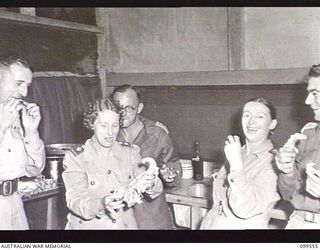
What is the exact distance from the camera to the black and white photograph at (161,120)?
1154 mm

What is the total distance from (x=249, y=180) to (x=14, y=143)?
629mm

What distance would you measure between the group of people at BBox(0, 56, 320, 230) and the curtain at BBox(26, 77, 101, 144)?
0.39 metres

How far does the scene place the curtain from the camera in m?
1.66

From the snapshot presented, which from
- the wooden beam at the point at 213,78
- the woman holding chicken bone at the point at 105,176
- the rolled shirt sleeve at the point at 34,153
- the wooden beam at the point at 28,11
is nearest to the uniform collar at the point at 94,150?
the woman holding chicken bone at the point at 105,176

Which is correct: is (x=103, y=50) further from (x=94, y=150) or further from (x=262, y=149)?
(x=262, y=149)

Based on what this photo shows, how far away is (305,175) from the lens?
1137 millimetres

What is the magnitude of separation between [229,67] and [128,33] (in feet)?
1.45

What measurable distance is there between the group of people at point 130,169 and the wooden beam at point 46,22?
0.98 feet

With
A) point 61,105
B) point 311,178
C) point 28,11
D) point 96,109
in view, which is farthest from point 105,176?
point 28,11

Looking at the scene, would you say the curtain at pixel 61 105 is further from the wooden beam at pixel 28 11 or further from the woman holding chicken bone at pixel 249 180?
the woman holding chicken bone at pixel 249 180

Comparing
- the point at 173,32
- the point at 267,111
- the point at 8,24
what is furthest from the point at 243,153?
the point at 8,24

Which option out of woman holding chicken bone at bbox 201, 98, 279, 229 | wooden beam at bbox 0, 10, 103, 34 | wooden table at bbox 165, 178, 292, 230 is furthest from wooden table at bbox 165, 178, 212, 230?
wooden beam at bbox 0, 10, 103, 34

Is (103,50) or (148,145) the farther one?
(103,50)

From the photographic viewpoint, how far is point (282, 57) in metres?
1.48
